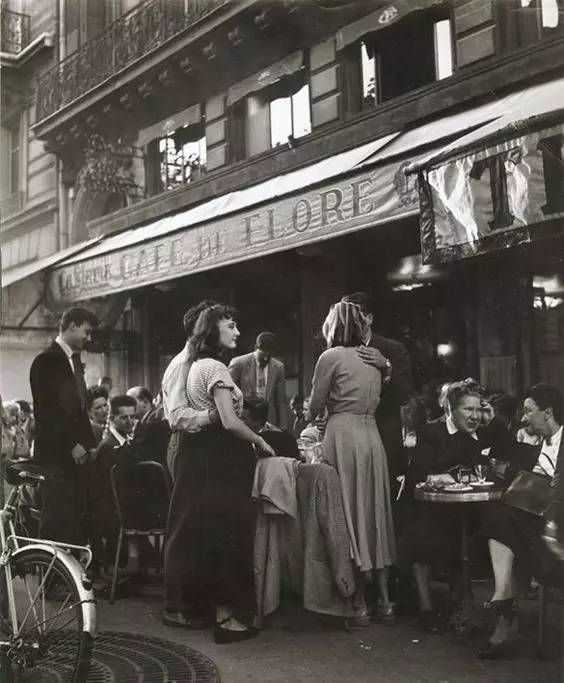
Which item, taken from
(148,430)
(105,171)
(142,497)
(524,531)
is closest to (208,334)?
(148,430)

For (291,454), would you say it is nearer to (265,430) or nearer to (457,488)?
(265,430)

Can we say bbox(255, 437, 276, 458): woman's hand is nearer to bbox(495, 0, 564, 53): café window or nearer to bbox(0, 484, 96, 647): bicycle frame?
bbox(0, 484, 96, 647): bicycle frame

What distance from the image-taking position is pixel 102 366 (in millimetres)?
4844

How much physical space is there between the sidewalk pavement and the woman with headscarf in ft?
0.97

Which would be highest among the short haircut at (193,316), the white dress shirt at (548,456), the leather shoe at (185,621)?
the short haircut at (193,316)

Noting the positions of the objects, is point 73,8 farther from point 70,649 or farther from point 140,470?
point 70,649

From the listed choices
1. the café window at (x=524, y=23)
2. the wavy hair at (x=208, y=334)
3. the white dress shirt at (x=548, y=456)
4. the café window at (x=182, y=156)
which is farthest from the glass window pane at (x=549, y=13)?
the café window at (x=182, y=156)

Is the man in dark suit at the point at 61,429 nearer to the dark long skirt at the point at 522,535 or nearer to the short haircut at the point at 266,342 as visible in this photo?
the short haircut at the point at 266,342

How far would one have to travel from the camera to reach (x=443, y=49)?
5.34 metres

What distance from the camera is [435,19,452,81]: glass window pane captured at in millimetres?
5230

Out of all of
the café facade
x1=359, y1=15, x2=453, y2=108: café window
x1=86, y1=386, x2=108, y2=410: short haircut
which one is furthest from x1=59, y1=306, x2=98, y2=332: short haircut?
x1=359, y1=15, x2=453, y2=108: café window

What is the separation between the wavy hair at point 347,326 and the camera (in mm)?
4297

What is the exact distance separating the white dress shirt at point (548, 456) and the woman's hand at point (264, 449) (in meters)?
Answer: 1.37

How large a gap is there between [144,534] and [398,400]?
1.85 meters
